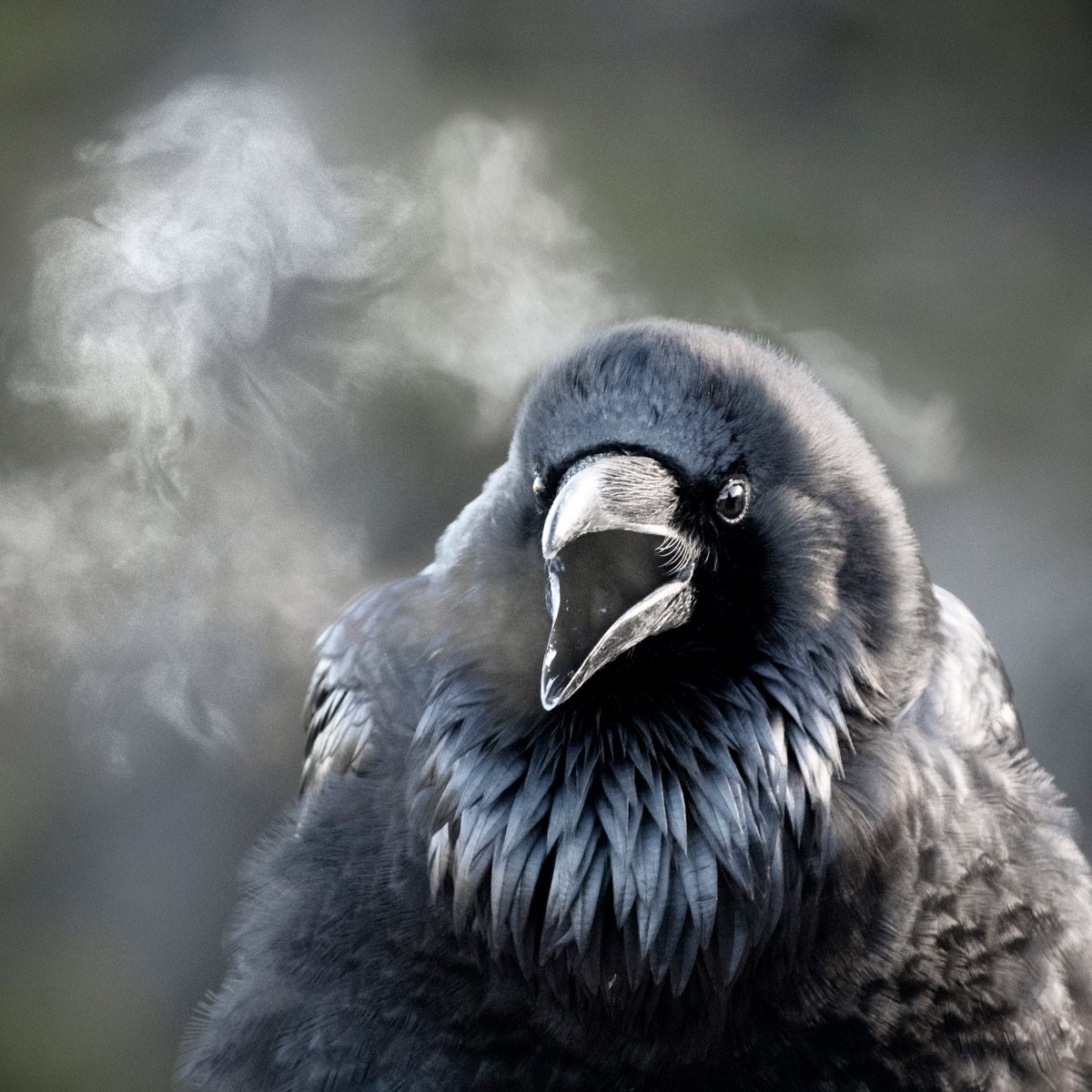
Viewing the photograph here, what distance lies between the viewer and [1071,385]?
96.3 inches

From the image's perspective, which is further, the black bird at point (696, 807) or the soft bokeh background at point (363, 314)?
the soft bokeh background at point (363, 314)

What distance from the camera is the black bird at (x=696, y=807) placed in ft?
4.08

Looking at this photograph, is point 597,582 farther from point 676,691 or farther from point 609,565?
point 676,691

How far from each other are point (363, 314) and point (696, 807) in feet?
4.67

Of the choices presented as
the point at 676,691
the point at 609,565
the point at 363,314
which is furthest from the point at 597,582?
the point at 363,314

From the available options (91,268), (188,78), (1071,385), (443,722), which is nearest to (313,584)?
(91,268)

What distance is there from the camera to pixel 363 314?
2367 mm

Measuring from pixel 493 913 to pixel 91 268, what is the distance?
1522mm

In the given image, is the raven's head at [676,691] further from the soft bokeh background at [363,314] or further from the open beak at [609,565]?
the soft bokeh background at [363,314]

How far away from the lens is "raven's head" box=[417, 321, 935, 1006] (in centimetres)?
124

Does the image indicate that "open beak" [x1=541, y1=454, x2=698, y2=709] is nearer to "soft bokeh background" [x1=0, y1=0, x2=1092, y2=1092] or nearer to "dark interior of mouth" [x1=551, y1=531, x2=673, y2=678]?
"dark interior of mouth" [x1=551, y1=531, x2=673, y2=678]

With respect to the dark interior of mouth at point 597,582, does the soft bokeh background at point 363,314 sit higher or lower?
higher

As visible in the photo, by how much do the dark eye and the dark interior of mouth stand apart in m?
0.09

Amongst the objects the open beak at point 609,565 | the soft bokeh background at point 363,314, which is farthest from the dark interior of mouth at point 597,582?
the soft bokeh background at point 363,314
